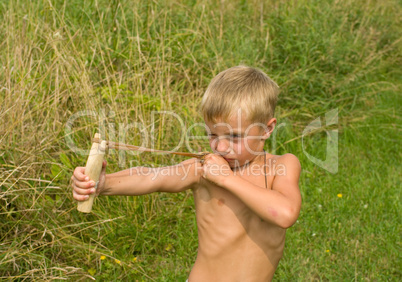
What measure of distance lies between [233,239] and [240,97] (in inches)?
23.5

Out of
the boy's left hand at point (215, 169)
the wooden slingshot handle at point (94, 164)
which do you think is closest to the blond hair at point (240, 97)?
the boy's left hand at point (215, 169)

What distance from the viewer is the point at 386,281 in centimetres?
286

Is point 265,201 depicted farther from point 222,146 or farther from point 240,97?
point 240,97

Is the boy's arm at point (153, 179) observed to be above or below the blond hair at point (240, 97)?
below

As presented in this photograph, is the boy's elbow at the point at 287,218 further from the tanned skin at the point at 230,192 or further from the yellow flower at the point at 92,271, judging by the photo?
the yellow flower at the point at 92,271

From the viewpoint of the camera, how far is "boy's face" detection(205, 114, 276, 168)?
2074mm

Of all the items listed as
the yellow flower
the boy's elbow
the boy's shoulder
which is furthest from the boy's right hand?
the yellow flower

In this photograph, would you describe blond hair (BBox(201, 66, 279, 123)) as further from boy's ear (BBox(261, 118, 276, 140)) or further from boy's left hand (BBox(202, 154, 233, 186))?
boy's left hand (BBox(202, 154, 233, 186))

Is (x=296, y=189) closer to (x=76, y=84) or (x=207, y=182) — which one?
(x=207, y=182)

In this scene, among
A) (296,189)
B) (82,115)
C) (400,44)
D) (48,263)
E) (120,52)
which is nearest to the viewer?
(296,189)

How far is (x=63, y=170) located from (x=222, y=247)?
127cm

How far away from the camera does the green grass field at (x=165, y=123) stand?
2.90m

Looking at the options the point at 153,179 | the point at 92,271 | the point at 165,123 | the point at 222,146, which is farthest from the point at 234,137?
the point at 165,123

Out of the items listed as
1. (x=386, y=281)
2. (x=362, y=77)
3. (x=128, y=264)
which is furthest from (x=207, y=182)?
(x=362, y=77)
